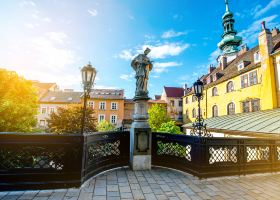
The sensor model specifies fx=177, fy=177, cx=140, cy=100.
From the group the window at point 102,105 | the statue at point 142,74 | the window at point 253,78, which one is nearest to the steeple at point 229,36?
the window at point 253,78

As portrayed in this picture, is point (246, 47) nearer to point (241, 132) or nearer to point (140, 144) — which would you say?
point (241, 132)

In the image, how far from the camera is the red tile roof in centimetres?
4953

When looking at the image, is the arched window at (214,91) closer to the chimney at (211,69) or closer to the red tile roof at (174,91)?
the chimney at (211,69)

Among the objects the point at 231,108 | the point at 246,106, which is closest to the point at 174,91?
the point at 231,108

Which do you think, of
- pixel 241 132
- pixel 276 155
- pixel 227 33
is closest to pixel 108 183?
pixel 276 155

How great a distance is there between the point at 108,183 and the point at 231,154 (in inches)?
171

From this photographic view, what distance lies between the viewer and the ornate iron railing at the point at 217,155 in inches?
232

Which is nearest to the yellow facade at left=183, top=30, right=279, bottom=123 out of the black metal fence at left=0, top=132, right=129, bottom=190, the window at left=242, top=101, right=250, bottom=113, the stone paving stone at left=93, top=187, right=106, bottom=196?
the window at left=242, top=101, right=250, bottom=113

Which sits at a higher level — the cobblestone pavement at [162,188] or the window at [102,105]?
the window at [102,105]

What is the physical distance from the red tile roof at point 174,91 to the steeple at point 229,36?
1599cm

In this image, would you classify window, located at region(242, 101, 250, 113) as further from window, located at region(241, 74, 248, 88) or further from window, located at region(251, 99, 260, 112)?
window, located at region(241, 74, 248, 88)

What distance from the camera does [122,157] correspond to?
22.5 ft

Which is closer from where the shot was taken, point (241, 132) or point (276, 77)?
point (241, 132)

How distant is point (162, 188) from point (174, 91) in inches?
1856
